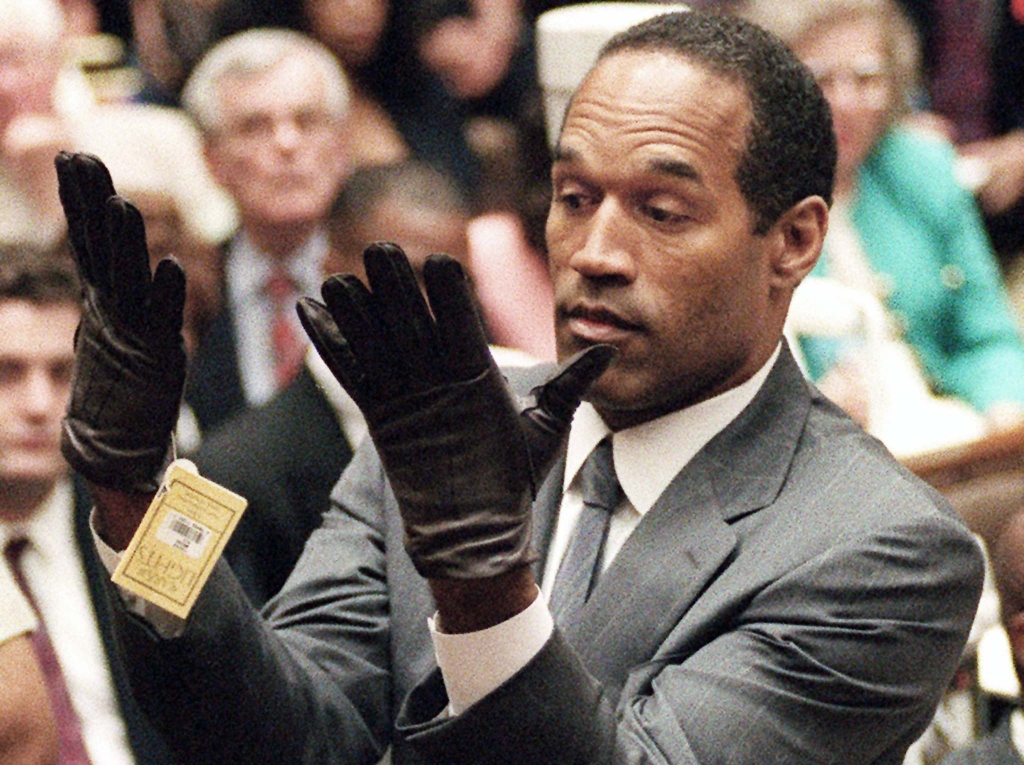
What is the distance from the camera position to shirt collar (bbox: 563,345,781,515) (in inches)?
68.7

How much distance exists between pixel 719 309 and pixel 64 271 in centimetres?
147

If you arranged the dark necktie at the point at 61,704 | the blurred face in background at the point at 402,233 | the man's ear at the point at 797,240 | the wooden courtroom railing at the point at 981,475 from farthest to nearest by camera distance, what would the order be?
the wooden courtroom railing at the point at 981,475
the blurred face in background at the point at 402,233
the dark necktie at the point at 61,704
the man's ear at the point at 797,240

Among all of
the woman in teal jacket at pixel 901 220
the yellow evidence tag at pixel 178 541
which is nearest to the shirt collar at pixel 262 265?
the woman in teal jacket at pixel 901 220

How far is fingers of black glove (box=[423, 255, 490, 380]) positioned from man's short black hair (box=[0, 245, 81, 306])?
1569mm

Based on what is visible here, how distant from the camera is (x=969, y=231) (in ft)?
13.0

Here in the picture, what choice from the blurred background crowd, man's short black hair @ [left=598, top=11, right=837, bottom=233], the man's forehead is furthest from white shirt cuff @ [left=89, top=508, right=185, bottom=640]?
the blurred background crowd

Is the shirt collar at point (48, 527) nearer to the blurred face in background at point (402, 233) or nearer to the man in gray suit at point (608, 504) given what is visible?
the blurred face in background at point (402, 233)

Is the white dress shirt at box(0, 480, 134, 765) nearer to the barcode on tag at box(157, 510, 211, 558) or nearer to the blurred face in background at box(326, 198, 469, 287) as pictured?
the blurred face in background at box(326, 198, 469, 287)

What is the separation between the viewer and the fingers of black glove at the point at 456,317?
1.39m

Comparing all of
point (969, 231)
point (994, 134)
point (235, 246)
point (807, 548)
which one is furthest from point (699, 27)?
point (994, 134)

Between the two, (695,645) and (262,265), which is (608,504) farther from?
(262,265)

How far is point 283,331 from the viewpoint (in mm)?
3486

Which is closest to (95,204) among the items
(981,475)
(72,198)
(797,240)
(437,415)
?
(72,198)

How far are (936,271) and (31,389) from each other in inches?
77.8
